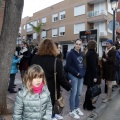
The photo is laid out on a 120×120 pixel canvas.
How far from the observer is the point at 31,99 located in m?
2.85

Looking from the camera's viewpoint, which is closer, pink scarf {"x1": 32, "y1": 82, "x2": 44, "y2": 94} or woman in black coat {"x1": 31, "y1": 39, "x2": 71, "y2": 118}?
pink scarf {"x1": 32, "y1": 82, "x2": 44, "y2": 94}

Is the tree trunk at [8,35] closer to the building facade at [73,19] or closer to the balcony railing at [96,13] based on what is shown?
the building facade at [73,19]

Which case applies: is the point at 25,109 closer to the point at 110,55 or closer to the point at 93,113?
the point at 93,113

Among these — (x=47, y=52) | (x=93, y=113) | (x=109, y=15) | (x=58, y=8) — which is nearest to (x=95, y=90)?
(x=93, y=113)

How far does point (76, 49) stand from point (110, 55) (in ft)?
6.13

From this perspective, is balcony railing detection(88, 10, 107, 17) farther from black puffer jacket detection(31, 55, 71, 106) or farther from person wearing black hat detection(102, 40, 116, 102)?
black puffer jacket detection(31, 55, 71, 106)

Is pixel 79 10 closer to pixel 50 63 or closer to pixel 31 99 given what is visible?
pixel 50 63

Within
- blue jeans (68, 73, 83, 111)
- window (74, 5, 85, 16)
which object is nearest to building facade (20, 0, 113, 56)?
window (74, 5, 85, 16)

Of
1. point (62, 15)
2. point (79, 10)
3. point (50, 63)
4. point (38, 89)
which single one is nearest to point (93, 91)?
point (50, 63)

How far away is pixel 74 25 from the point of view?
121ft

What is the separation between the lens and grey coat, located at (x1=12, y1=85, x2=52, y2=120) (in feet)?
9.30

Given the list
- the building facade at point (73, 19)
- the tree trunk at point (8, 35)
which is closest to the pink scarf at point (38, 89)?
the tree trunk at point (8, 35)

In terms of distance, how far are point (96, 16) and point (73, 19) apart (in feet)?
16.3

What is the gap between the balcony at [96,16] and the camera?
32256mm
